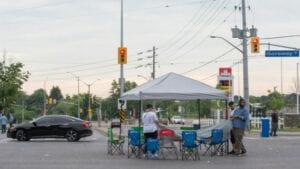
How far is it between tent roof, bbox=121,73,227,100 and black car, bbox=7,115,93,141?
11225mm

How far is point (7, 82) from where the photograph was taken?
249 ft

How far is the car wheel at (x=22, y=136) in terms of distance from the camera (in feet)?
112

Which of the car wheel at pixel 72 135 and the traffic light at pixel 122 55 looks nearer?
the car wheel at pixel 72 135

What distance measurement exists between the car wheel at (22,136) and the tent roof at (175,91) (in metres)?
12.0

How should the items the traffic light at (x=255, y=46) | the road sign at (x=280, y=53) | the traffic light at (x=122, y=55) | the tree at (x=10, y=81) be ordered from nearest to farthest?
the traffic light at (x=122, y=55)
the traffic light at (x=255, y=46)
the road sign at (x=280, y=53)
the tree at (x=10, y=81)

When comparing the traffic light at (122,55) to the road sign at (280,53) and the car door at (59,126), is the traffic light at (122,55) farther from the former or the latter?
the road sign at (280,53)

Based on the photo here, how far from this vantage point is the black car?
3400 cm

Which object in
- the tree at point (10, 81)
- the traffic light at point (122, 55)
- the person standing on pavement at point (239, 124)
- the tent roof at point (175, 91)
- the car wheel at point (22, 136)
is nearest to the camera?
the tent roof at point (175, 91)

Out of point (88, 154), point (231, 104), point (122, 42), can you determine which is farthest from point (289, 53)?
point (88, 154)

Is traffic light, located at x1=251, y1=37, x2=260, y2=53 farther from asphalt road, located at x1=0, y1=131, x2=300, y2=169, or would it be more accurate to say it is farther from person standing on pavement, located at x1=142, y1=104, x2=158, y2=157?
person standing on pavement, located at x1=142, y1=104, x2=158, y2=157

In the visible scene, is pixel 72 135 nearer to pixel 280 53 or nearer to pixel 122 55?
pixel 122 55

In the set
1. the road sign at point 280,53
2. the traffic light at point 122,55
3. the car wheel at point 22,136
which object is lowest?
the car wheel at point 22,136

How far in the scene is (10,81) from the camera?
7606cm

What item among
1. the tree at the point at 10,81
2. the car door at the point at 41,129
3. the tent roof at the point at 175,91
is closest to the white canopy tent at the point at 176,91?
the tent roof at the point at 175,91
